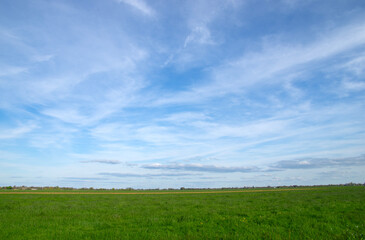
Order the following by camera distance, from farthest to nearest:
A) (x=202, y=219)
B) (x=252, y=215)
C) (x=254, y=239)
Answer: (x=252, y=215) → (x=202, y=219) → (x=254, y=239)

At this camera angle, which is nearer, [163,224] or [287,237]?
[287,237]

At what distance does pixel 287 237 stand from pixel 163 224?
27.3ft

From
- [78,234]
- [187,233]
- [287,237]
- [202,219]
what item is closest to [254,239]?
[287,237]

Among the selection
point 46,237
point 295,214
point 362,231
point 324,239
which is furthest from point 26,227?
point 362,231

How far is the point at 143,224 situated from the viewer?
650 inches

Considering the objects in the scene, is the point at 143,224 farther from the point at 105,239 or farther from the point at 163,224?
the point at 105,239

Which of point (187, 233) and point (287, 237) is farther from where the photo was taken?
point (187, 233)

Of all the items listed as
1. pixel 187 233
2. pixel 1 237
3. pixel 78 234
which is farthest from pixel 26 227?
pixel 187 233

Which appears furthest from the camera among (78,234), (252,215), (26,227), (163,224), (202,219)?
(252,215)

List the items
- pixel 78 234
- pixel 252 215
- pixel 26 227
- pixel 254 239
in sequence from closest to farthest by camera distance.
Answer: pixel 254 239 → pixel 78 234 → pixel 26 227 → pixel 252 215

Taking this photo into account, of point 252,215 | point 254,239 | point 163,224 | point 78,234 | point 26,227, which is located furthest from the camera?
point 252,215

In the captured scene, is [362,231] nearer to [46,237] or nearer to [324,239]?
[324,239]

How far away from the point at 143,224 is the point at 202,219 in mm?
4732

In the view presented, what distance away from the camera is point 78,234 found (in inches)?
549
